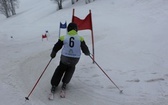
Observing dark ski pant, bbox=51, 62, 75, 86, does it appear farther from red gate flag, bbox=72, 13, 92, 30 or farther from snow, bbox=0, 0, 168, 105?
red gate flag, bbox=72, 13, 92, 30

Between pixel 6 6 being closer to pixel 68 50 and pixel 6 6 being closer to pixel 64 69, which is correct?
pixel 64 69

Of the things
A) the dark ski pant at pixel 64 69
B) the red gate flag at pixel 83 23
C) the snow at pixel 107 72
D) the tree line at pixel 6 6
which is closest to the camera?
the snow at pixel 107 72

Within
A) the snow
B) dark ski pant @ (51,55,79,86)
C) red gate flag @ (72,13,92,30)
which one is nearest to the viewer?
the snow

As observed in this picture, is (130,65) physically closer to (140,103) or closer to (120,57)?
(120,57)

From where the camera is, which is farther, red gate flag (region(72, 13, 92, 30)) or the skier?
red gate flag (region(72, 13, 92, 30))

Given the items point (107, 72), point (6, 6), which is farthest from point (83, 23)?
point (6, 6)

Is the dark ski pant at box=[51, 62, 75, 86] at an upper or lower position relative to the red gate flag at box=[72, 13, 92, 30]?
lower

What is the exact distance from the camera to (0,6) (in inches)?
1870

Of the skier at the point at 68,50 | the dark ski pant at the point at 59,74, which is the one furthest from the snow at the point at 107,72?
the skier at the point at 68,50

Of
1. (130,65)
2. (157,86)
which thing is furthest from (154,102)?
(130,65)

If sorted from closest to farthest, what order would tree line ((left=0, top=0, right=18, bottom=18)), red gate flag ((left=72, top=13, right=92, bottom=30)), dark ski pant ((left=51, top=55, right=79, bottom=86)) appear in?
dark ski pant ((left=51, top=55, right=79, bottom=86)) < red gate flag ((left=72, top=13, right=92, bottom=30)) < tree line ((left=0, top=0, right=18, bottom=18))

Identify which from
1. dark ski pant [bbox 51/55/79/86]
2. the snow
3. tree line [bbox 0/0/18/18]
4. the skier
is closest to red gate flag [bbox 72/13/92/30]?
the snow

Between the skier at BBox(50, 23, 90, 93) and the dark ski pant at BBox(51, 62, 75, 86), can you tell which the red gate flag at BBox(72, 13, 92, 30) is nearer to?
the skier at BBox(50, 23, 90, 93)

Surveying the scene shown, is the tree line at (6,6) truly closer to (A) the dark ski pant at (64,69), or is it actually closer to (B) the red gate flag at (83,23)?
(B) the red gate flag at (83,23)
